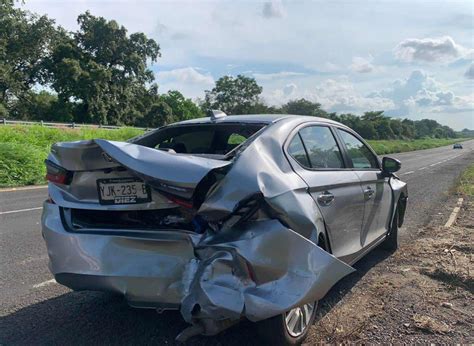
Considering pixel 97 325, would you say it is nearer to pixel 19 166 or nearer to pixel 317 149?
pixel 317 149

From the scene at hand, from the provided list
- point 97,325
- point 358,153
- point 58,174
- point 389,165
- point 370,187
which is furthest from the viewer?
point 389,165

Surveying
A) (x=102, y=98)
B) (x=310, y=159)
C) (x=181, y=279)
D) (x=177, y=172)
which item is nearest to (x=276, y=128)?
(x=310, y=159)

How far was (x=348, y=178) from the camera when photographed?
4.26 metres

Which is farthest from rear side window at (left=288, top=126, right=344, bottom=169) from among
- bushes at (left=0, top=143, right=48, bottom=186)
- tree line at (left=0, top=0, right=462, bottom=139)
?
tree line at (left=0, top=0, right=462, bottom=139)

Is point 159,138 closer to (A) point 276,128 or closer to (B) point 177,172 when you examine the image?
(A) point 276,128

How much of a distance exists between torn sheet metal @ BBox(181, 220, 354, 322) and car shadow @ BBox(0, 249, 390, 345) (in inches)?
28.8

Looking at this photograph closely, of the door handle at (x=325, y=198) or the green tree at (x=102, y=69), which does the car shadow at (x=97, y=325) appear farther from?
the green tree at (x=102, y=69)

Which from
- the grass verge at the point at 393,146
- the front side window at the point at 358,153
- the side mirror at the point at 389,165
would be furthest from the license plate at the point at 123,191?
the grass verge at the point at 393,146

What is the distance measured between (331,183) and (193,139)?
142cm

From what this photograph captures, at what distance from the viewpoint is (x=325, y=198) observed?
3.65 m

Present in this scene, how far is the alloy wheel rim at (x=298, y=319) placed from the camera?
3.22 m

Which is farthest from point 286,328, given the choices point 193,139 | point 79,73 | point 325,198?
point 79,73

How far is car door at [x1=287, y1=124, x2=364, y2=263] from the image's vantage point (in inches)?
143

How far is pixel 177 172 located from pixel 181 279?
2.18 ft
